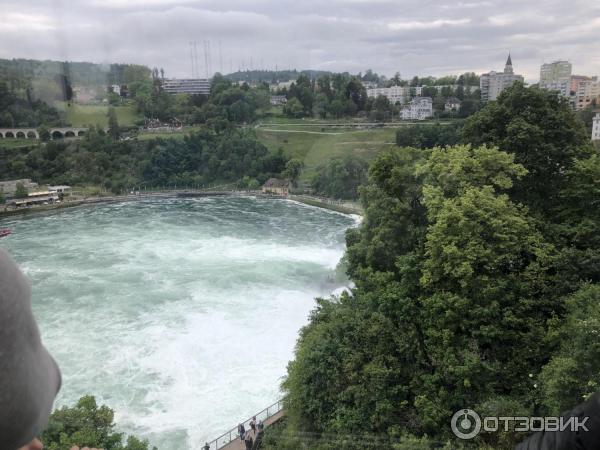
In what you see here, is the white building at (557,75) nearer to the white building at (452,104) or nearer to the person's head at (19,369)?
the white building at (452,104)

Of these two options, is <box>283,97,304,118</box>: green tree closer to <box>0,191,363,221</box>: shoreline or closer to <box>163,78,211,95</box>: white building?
<box>163,78,211,95</box>: white building

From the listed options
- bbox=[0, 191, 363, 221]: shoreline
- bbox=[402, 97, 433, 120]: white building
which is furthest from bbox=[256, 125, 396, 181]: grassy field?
bbox=[0, 191, 363, 221]: shoreline

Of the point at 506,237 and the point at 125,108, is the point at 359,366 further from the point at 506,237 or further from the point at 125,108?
the point at 125,108

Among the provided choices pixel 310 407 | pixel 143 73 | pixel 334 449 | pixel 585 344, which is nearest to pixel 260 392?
pixel 310 407

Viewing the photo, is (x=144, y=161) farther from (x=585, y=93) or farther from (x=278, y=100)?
(x=585, y=93)

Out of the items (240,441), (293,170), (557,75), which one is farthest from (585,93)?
(240,441)

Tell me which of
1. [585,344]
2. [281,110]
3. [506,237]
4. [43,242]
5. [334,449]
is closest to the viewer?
[585,344]
